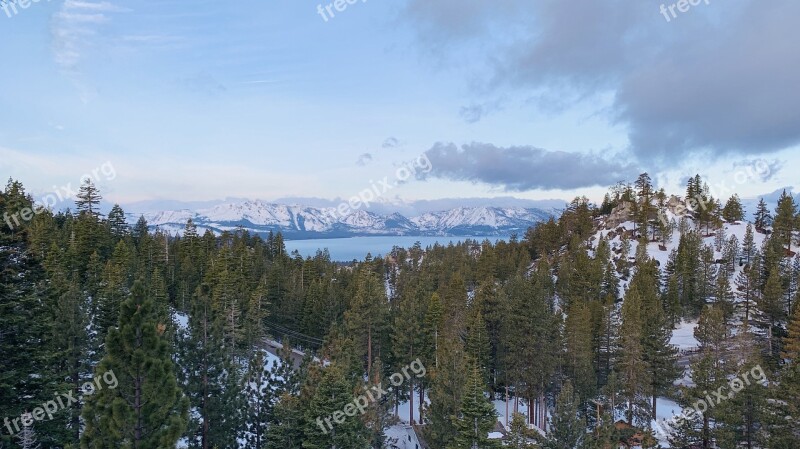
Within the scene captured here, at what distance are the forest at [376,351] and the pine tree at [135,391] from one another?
0.05 m

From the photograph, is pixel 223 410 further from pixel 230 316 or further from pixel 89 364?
pixel 230 316

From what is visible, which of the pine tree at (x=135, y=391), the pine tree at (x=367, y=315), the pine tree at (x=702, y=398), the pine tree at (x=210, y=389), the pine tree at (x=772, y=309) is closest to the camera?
the pine tree at (x=135, y=391)

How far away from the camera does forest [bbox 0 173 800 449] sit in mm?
15094

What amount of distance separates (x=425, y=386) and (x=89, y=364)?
2566cm

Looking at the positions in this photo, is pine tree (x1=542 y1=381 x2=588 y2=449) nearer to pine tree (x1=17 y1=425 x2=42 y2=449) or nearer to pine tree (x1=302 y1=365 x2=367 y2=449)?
pine tree (x1=302 y1=365 x2=367 y2=449)

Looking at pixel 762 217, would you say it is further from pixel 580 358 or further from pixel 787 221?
pixel 580 358

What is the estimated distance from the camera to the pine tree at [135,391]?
418 inches

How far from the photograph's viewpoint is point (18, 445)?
1463 cm

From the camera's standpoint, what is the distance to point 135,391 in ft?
36.4

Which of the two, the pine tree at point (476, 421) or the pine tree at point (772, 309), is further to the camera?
the pine tree at point (772, 309)

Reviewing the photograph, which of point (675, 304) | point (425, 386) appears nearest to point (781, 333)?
point (675, 304)
